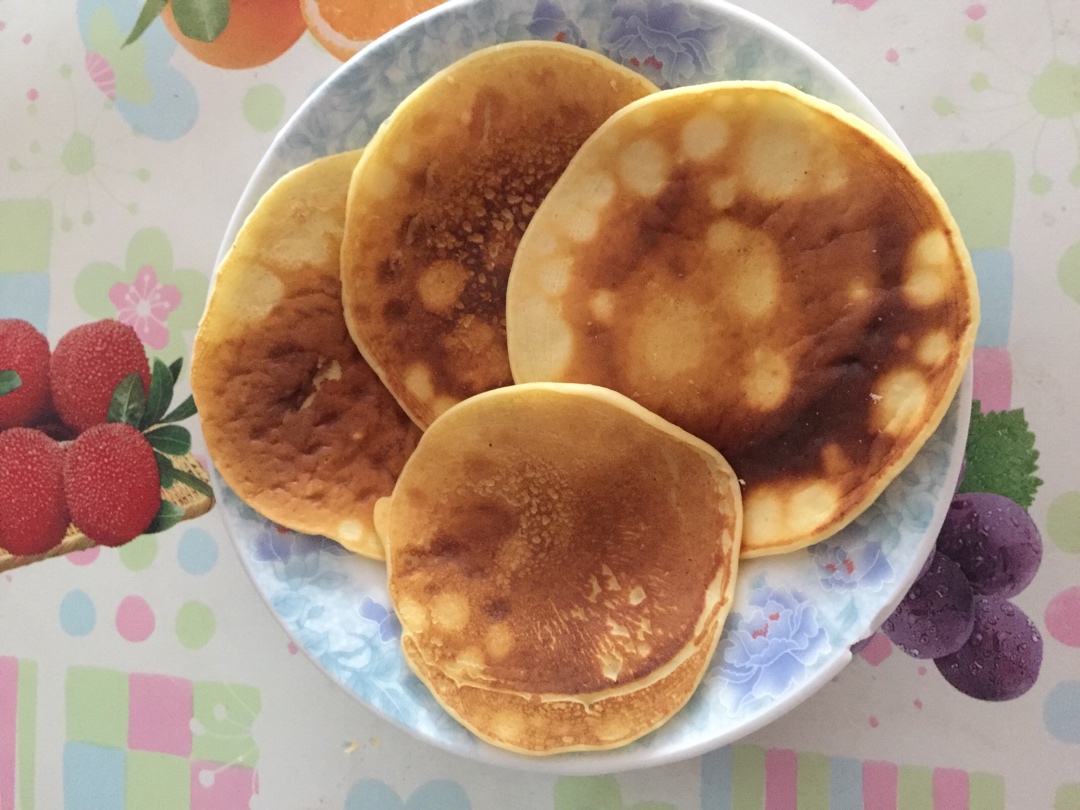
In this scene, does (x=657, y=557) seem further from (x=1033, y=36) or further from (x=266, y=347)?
(x=1033, y=36)

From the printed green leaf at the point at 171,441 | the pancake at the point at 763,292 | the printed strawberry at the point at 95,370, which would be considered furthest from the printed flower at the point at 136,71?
the pancake at the point at 763,292

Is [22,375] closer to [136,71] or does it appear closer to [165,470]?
[165,470]

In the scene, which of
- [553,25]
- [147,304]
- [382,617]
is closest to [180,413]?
[147,304]

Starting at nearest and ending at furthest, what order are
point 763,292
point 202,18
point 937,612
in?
1. point 763,292
2. point 937,612
3. point 202,18

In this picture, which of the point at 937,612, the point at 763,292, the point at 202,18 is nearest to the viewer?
the point at 763,292

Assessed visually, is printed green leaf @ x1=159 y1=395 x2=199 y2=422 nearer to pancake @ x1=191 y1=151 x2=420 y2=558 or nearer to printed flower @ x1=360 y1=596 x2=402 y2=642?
pancake @ x1=191 y1=151 x2=420 y2=558

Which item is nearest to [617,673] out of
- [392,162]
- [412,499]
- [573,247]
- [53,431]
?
[412,499]

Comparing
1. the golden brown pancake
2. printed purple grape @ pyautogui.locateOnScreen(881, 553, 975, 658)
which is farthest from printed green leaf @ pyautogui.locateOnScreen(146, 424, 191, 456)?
printed purple grape @ pyautogui.locateOnScreen(881, 553, 975, 658)
